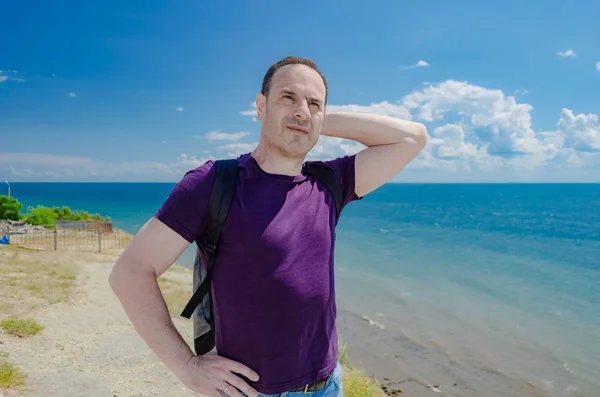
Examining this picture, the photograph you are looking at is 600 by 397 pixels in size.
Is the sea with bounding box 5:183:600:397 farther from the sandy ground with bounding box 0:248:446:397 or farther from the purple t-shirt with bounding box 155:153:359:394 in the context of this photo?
the purple t-shirt with bounding box 155:153:359:394

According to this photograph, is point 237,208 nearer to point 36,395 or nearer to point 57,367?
point 36,395

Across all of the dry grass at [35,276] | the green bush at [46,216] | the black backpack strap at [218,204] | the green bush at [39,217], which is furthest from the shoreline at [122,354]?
the green bush at [46,216]

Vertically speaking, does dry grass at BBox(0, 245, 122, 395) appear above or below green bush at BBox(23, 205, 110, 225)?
below

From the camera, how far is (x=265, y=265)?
5.82 ft

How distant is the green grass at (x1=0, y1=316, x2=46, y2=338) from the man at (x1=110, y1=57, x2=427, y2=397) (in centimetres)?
820

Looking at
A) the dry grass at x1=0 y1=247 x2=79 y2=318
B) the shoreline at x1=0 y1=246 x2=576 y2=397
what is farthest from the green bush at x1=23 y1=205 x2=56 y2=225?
the dry grass at x1=0 y1=247 x2=79 y2=318

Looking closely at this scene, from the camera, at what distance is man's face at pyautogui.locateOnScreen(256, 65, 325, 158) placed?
1.96 meters

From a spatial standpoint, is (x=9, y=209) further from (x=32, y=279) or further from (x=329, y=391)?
(x=329, y=391)

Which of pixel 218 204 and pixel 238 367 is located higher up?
pixel 218 204

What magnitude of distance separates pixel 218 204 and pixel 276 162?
14.2 inches

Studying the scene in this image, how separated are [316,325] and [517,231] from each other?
219 ft

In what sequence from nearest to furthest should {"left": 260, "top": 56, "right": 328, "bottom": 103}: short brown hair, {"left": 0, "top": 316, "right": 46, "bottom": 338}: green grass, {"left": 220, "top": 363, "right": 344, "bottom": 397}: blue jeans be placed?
{"left": 220, "top": 363, "right": 344, "bottom": 397}: blue jeans, {"left": 260, "top": 56, "right": 328, "bottom": 103}: short brown hair, {"left": 0, "top": 316, "right": 46, "bottom": 338}: green grass

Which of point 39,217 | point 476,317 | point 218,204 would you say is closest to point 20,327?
point 218,204

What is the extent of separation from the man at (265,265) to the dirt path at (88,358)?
539 centimetres
